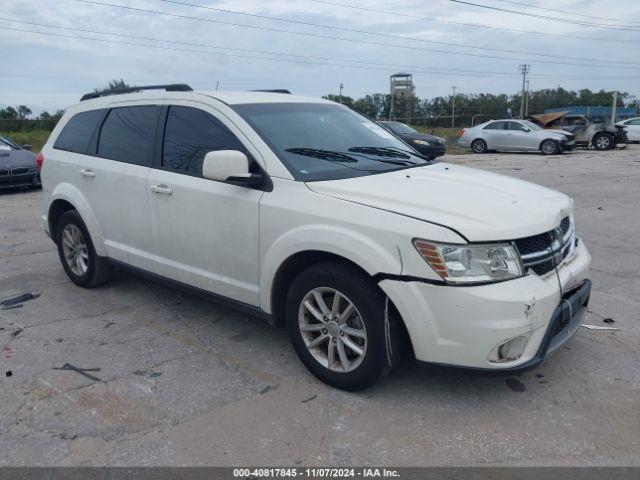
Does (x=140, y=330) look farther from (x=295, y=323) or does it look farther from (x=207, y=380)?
(x=295, y=323)

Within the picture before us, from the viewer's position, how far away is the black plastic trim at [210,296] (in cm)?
391

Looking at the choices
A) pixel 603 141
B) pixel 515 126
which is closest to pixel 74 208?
pixel 515 126

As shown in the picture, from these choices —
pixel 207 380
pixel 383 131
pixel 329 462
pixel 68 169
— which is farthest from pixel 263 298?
pixel 68 169

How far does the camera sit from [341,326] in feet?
11.3

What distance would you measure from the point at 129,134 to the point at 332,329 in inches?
103

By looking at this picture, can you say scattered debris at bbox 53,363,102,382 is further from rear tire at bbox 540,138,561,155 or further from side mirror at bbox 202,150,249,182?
rear tire at bbox 540,138,561,155

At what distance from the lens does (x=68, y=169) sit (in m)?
5.43

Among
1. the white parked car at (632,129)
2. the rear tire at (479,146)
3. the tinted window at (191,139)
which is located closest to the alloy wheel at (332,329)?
the tinted window at (191,139)

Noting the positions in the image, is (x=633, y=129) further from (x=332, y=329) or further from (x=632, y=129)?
(x=332, y=329)

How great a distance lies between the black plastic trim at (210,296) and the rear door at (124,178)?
0.24 feet

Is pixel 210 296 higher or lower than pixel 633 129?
lower

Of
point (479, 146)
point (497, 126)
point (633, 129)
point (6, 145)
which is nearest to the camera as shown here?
point (6, 145)

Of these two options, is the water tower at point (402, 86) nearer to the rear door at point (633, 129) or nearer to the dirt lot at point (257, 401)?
the rear door at point (633, 129)

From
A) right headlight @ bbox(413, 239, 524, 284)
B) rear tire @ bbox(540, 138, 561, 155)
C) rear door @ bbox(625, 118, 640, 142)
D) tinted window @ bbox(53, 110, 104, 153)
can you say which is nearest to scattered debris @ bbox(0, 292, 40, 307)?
tinted window @ bbox(53, 110, 104, 153)
